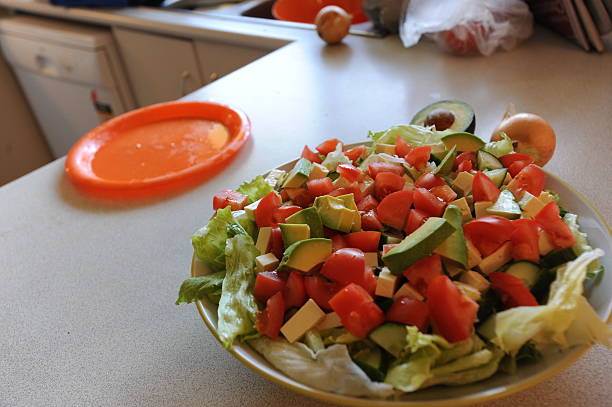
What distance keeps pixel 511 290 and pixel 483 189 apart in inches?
7.0

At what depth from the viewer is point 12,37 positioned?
2607 millimetres

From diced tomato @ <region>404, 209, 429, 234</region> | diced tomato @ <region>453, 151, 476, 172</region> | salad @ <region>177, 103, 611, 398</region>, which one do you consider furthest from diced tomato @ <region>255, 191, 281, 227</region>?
diced tomato @ <region>453, 151, 476, 172</region>

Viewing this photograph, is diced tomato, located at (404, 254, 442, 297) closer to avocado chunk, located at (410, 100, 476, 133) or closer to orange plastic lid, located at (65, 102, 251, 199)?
avocado chunk, located at (410, 100, 476, 133)

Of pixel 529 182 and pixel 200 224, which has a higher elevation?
pixel 529 182

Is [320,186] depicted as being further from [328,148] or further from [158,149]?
[158,149]

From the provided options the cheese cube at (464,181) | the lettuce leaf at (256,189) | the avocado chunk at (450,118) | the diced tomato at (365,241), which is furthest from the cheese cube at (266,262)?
the avocado chunk at (450,118)

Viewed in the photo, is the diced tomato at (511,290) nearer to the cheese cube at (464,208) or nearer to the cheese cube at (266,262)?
the cheese cube at (464,208)

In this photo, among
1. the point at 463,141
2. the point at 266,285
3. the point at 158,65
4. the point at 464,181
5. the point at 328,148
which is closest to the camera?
the point at 266,285

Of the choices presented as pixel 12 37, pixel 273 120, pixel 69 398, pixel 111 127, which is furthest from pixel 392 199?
pixel 12 37

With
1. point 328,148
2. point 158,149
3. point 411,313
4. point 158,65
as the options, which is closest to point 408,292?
point 411,313

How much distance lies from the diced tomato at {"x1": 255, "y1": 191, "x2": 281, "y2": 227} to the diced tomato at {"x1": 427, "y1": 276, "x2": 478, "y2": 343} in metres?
0.29

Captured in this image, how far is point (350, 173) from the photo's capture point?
0.82m

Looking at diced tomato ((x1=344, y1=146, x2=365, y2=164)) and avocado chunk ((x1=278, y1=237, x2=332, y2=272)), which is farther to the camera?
diced tomato ((x1=344, y1=146, x2=365, y2=164))

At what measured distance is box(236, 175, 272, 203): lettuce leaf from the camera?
89 cm
